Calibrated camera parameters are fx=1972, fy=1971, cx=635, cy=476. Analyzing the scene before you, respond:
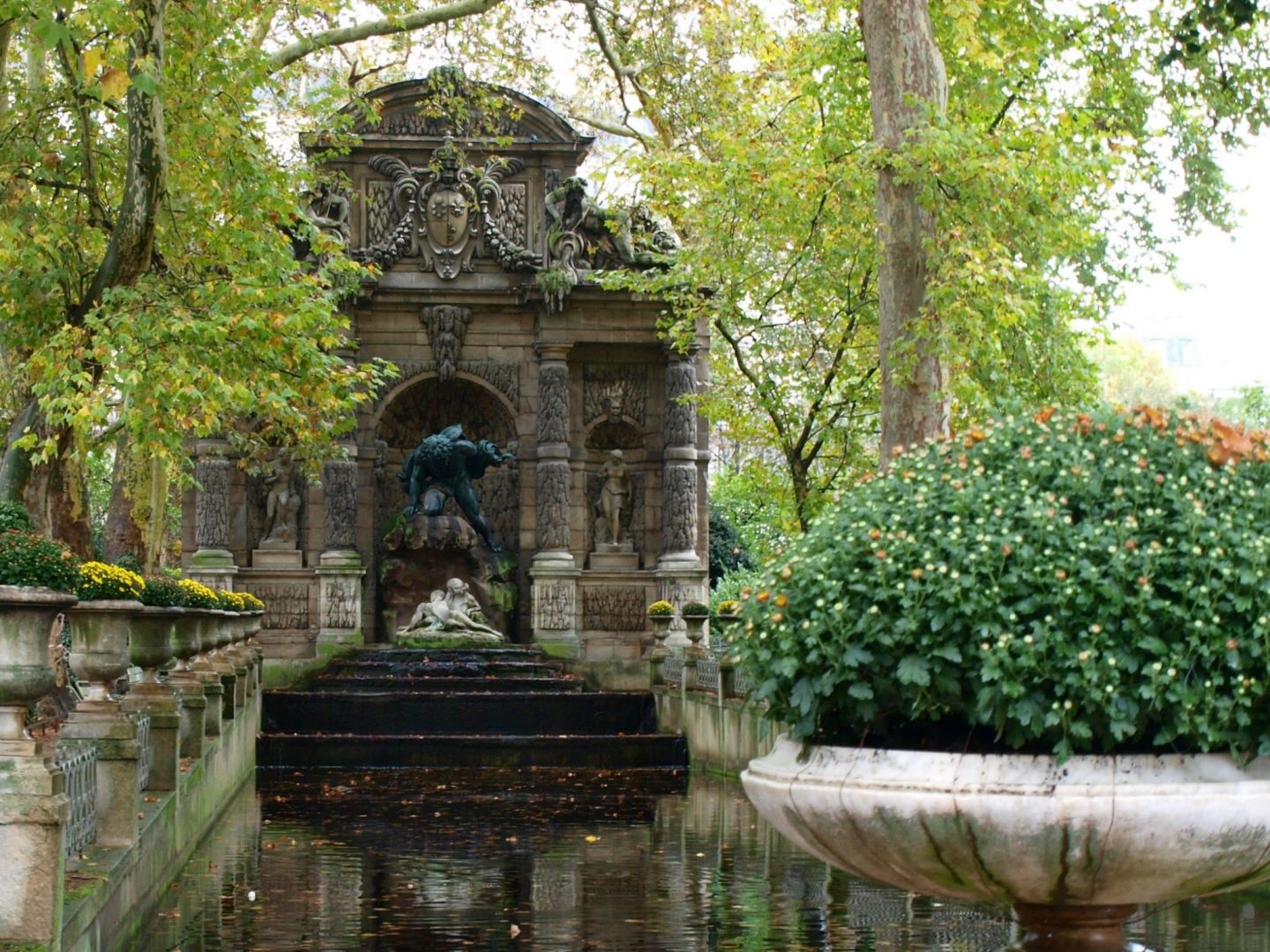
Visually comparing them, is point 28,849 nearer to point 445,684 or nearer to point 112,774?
point 112,774

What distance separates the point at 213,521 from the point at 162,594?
15.9 meters

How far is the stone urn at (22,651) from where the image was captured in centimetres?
741

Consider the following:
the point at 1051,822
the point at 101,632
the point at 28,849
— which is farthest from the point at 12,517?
the point at 1051,822

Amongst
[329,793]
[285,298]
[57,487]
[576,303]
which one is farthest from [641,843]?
[576,303]

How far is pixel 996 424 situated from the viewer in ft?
23.1

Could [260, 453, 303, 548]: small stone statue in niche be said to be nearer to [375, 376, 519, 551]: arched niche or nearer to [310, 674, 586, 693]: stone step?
[375, 376, 519, 551]: arched niche

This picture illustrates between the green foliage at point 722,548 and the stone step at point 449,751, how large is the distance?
26.0 m

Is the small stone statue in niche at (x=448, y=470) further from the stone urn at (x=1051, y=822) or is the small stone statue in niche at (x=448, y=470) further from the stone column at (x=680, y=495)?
the stone urn at (x=1051, y=822)

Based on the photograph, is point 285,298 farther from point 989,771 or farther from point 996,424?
point 989,771

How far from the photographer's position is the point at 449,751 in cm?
2186

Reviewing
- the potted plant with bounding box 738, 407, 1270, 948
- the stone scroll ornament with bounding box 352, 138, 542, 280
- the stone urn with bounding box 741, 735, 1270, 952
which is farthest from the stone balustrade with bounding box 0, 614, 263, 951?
Answer: the stone scroll ornament with bounding box 352, 138, 542, 280

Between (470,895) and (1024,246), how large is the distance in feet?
38.6

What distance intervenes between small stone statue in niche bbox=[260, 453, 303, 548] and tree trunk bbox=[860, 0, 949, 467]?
49.3ft

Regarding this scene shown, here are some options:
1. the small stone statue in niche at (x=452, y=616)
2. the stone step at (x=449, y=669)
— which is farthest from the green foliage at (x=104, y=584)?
the small stone statue in niche at (x=452, y=616)
